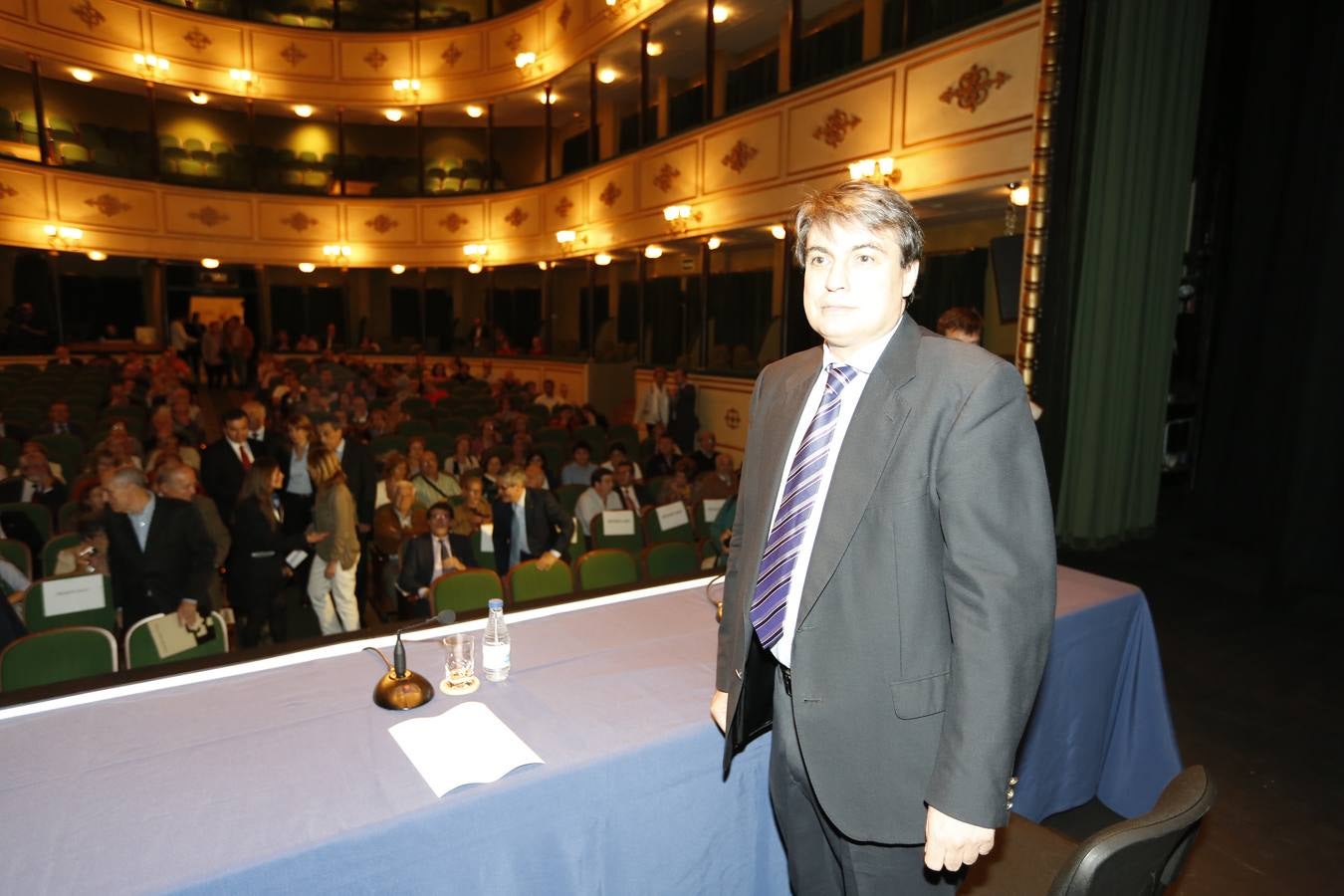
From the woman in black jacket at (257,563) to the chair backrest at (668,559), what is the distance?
2.11 m

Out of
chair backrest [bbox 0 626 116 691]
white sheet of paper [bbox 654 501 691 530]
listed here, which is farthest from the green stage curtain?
chair backrest [bbox 0 626 116 691]

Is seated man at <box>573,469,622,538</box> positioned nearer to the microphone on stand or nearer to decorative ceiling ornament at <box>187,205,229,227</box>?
the microphone on stand

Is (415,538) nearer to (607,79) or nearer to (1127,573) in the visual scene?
(1127,573)

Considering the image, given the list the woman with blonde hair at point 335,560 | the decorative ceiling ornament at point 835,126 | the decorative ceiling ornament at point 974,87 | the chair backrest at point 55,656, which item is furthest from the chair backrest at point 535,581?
the decorative ceiling ornament at point 835,126

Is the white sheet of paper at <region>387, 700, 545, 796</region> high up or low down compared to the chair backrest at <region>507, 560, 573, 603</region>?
up

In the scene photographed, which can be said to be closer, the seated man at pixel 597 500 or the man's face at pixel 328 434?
the man's face at pixel 328 434

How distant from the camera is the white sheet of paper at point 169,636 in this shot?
3236 mm

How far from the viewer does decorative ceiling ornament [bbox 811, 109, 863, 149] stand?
8281 mm

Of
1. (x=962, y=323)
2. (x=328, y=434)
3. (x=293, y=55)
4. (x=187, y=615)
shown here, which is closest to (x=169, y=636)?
(x=187, y=615)

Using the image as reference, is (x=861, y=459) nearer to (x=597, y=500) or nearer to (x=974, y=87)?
(x=597, y=500)

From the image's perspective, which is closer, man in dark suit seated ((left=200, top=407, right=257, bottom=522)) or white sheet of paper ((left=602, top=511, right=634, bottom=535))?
white sheet of paper ((left=602, top=511, right=634, bottom=535))

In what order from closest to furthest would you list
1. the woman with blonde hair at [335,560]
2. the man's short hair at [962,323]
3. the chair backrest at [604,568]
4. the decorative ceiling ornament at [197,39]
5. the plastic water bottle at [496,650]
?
the plastic water bottle at [496,650], the man's short hair at [962,323], the chair backrest at [604,568], the woman with blonde hair at [335,560], the decorative ceiling ornament at [197,39]

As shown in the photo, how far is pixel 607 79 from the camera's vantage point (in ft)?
47.2

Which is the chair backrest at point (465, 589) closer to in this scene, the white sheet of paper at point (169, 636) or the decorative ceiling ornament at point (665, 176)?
the white sheet of paper at point (169, 636)
